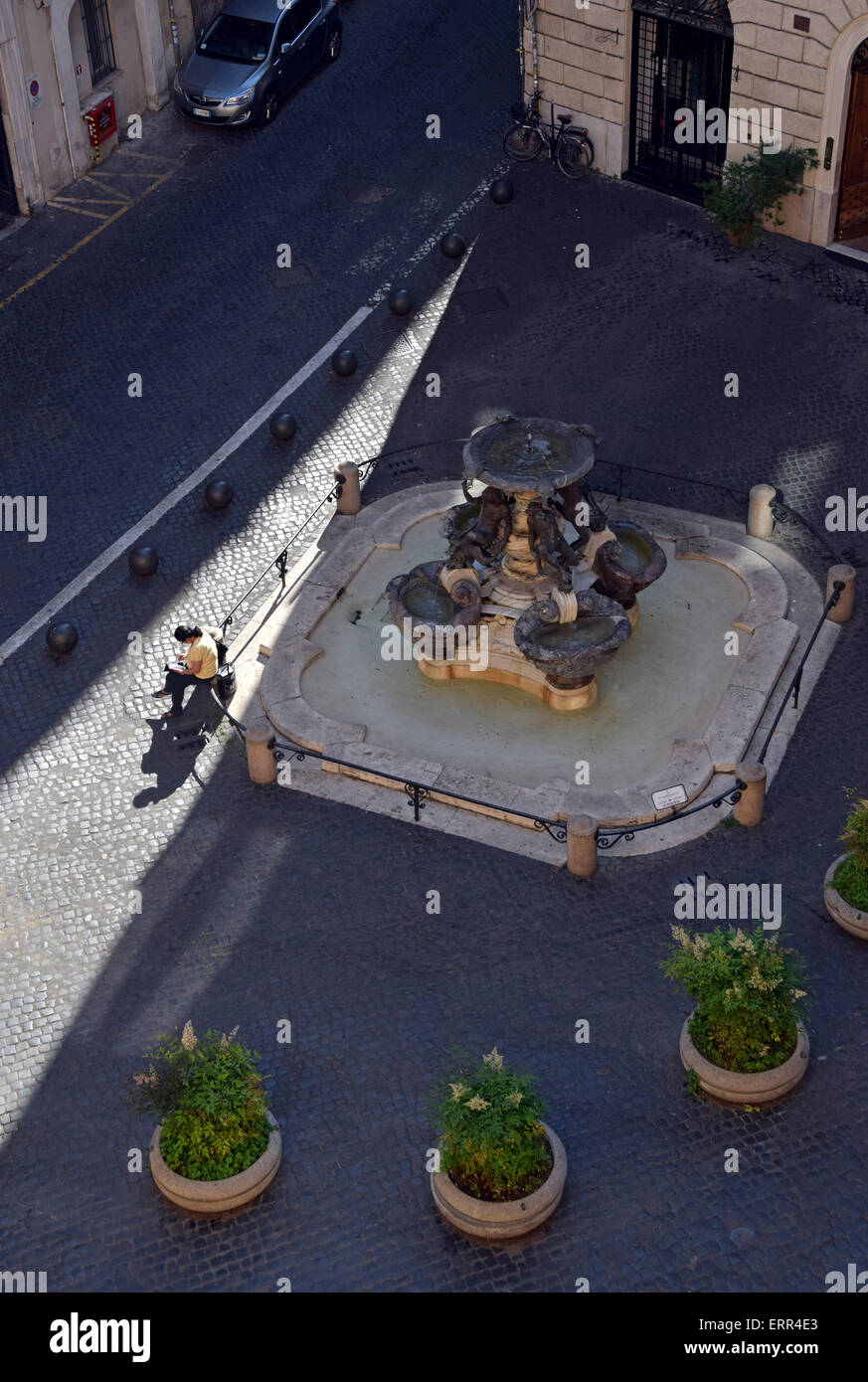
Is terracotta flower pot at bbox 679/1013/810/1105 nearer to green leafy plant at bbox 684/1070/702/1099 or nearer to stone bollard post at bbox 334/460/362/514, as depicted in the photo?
green leafy plant at bbox 684/1070/702/1099

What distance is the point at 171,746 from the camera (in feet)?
86.5

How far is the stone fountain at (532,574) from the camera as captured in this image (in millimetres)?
25547

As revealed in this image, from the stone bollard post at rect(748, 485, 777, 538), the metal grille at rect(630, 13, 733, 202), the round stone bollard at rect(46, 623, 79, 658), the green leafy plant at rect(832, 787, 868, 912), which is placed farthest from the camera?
the metal grille at rect(630, 13, 733, 202)

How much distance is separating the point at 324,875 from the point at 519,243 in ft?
46.7

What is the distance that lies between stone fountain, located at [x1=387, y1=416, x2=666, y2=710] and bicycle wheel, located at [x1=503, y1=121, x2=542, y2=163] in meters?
11.4

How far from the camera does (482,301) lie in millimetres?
33688

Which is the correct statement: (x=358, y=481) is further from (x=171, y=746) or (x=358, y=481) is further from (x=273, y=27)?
(x=273, y=27)

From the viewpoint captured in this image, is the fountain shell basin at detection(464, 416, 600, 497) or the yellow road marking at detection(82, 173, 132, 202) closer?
the fountain shell basin at detection(464, 416, 600, 497)

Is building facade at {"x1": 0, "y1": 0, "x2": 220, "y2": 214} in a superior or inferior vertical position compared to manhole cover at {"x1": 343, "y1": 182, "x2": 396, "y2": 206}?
superior

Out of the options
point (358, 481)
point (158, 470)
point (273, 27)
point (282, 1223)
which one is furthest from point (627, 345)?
point (282, 1223)

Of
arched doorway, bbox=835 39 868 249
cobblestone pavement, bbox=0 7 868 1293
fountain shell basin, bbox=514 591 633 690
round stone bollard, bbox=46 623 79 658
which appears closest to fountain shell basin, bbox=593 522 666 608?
fountain shell basin, bbox=514 591 633 690

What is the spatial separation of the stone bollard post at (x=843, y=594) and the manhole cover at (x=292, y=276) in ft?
37.1

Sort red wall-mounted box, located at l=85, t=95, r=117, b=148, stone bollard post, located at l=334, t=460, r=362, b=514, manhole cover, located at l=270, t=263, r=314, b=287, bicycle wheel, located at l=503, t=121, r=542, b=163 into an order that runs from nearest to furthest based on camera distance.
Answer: stone bollard post, located at l=334, t=460, r=362, b=514 < manhole cover, located at l=270, t=263, r=314, b=287 < bicycle wheel, located at l=503, t=121, r=542, b=163 < red wall-mounted box, located at l=85, t=95, r=117, b=148

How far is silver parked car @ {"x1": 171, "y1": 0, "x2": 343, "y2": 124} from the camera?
37.6 meters
